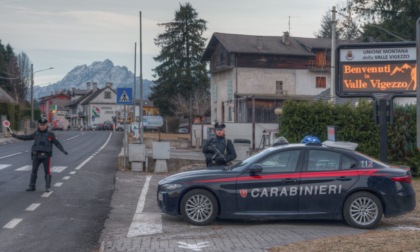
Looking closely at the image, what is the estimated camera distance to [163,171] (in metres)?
22.3

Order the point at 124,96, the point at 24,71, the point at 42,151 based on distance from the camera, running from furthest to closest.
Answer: the point at 24,71 < the point at 124,96 < the point at 42,151

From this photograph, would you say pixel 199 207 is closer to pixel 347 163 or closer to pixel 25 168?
pixel 347 163

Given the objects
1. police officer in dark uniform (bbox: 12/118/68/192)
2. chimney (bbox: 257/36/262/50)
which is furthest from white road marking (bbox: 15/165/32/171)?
chimney (bbox: 257/36/262/50)

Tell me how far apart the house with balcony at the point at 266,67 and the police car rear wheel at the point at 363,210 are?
153 ft

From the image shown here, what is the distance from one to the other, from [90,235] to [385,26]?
1470 inches

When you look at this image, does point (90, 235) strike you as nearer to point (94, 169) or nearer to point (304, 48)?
point (94, 169)

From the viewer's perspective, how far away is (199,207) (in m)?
10.9

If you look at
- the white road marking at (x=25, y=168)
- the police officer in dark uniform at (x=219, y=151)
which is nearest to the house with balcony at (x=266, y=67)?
the white road marking at (x=25, y=168)

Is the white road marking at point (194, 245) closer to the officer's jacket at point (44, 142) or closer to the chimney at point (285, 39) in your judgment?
the officer's jacket at point (44, 142)

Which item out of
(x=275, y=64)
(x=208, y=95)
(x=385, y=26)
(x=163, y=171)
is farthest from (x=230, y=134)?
(x=208, y=95)

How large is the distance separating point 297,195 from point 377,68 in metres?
6.32

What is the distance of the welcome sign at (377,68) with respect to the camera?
15820 millimetres

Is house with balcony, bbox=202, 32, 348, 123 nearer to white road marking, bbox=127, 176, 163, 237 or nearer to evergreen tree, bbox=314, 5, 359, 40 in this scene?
evergreen tree, bbox=314, 5, 359, 40

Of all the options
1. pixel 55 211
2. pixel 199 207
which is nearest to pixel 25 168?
pixel 55 211
